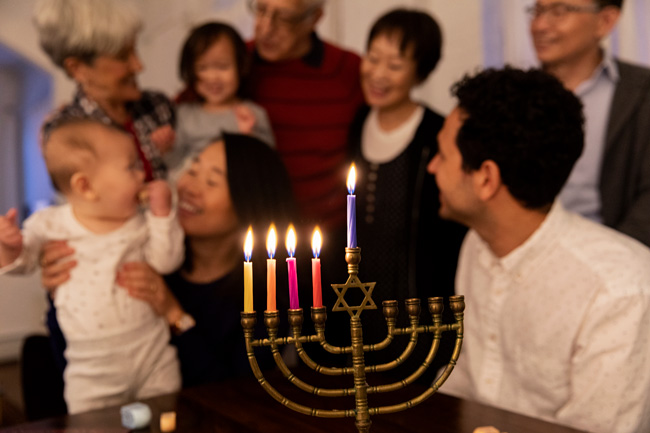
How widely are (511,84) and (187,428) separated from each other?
1264 millimetres

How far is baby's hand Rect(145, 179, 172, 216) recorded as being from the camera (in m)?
2.10

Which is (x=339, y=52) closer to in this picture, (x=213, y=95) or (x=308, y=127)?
(x=308, y=127)

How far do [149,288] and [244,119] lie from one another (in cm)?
86

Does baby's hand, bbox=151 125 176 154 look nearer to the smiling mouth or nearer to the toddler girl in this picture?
the toddler girl

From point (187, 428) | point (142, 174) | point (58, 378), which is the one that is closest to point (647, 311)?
point (187, 428)

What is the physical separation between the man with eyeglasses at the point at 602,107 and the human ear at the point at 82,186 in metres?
1.73

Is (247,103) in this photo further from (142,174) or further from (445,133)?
(445,133)

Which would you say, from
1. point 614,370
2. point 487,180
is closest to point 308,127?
point 487,180

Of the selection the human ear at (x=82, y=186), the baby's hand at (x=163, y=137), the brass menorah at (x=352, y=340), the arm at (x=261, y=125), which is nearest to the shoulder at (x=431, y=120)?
the arm at (x=261, y=125)

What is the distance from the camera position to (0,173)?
4.23 metres

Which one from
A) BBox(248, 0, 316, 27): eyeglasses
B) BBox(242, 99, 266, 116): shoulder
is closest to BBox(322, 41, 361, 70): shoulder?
BBox(248, 0, 316, 27): eyeglasses

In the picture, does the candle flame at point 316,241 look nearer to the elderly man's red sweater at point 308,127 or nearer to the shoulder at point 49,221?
the shoulder at point 49,221

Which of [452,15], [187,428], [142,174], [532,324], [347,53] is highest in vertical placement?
[452,15]

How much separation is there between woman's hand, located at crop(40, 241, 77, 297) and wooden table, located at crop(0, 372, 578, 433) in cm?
59
